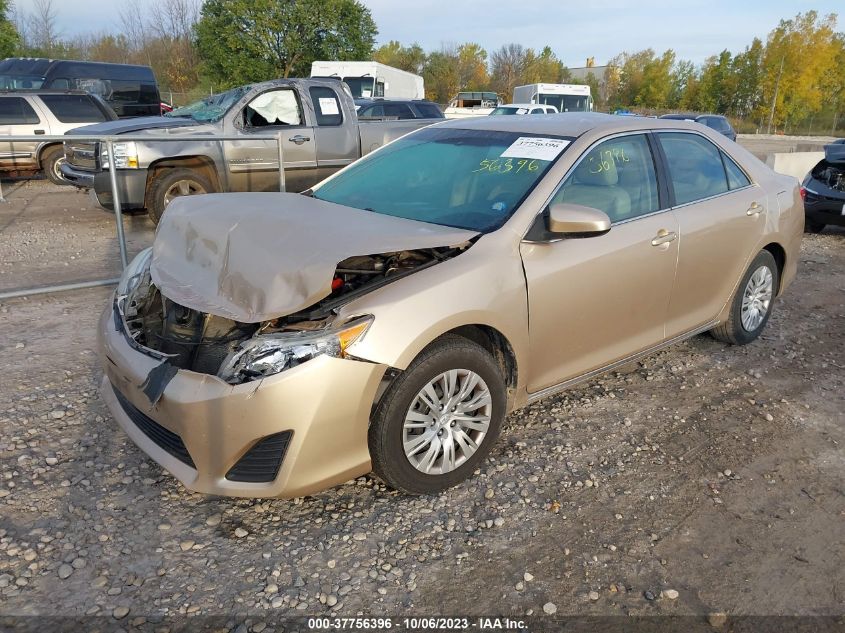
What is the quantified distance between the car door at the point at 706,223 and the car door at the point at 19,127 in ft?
38.7

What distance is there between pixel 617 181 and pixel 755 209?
56.9 inches

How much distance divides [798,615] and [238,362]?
2.33 meters

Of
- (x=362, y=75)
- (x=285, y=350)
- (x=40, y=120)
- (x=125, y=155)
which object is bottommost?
(x=285, y=350)

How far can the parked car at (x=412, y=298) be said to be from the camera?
2637mm

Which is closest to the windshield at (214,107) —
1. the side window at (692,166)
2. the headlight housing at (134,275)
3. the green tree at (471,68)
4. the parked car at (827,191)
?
the headlight housing at (134,275)

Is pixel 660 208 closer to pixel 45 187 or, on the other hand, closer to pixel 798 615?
pixel 798 615

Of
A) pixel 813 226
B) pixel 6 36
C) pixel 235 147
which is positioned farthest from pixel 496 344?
pixel 6 36

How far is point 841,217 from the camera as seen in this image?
Answer: 9.02m

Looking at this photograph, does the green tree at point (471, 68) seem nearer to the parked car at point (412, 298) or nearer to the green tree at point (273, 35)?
the green tree at point (273, 35)

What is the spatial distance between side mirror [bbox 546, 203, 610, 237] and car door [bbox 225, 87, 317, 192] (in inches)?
239

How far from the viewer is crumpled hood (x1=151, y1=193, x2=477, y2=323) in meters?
2.71

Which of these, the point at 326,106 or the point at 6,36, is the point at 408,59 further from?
the point at 326,106

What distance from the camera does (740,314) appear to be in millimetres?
4797

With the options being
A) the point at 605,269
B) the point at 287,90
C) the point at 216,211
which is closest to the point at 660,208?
the point at 605,269
